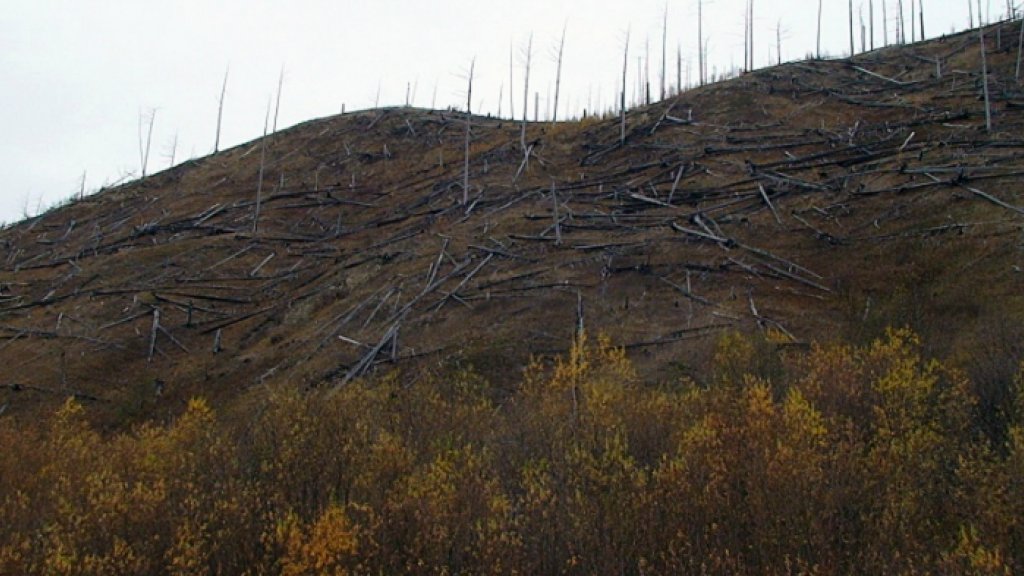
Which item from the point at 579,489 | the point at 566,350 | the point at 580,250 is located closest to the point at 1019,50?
the point at 580,250

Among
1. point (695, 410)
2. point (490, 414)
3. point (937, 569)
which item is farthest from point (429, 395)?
point (937, 569)

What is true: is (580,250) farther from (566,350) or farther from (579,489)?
(579,489)

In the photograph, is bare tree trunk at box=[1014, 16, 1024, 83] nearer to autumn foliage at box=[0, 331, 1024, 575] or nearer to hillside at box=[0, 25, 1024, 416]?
hillside at box=[0, 25, 1024, 416]

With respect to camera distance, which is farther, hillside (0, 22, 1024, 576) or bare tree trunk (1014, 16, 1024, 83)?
bare tree trunk (1014, 16, 1024, 83)

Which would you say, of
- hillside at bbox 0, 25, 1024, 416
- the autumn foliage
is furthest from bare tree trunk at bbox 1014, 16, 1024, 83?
the autumn foliage

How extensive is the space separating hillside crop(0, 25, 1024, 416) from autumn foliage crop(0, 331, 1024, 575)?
552 cm

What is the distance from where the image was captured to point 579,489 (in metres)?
14.4

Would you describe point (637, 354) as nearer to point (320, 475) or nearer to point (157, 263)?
point (320, 475)

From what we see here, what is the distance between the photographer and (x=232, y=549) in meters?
13.8

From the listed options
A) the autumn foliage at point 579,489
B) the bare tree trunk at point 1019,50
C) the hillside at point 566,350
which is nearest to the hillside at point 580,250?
the hillside at point 566,350

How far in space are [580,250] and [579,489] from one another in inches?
749

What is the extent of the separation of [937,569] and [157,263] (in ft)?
141

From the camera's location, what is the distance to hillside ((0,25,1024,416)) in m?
25.5

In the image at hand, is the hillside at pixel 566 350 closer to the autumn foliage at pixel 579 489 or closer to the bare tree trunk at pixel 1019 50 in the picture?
the autumn foliage at pixel 579 489
